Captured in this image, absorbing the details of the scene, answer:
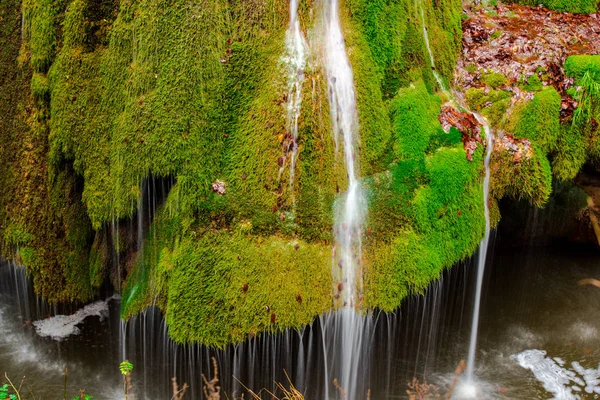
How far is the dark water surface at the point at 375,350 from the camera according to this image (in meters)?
5.78

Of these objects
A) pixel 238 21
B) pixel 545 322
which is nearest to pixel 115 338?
pixel 238 21

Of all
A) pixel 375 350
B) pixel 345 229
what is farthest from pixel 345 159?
pixel 375 350

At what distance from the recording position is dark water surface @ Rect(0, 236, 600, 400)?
227 inches

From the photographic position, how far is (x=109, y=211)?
5.63 meters

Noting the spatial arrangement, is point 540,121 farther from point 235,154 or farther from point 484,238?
point 235,154

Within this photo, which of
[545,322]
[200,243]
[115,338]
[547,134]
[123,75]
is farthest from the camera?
[545,322]

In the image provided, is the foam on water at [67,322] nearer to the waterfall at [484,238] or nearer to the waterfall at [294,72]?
the waterfall at [294,72]

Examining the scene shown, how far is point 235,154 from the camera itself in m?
5.18

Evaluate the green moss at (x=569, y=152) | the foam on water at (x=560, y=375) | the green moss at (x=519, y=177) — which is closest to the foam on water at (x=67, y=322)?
the green moss at (x=519, y=177)

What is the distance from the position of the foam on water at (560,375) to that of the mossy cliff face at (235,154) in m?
2.10

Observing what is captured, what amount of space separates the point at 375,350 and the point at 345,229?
6.81 feet

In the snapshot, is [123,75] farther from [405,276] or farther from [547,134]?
[547,134]

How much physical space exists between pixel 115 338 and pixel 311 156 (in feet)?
13.2

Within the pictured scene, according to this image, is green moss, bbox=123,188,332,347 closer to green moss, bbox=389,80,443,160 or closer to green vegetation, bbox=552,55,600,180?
green moss, bbox=389,80,443,160
